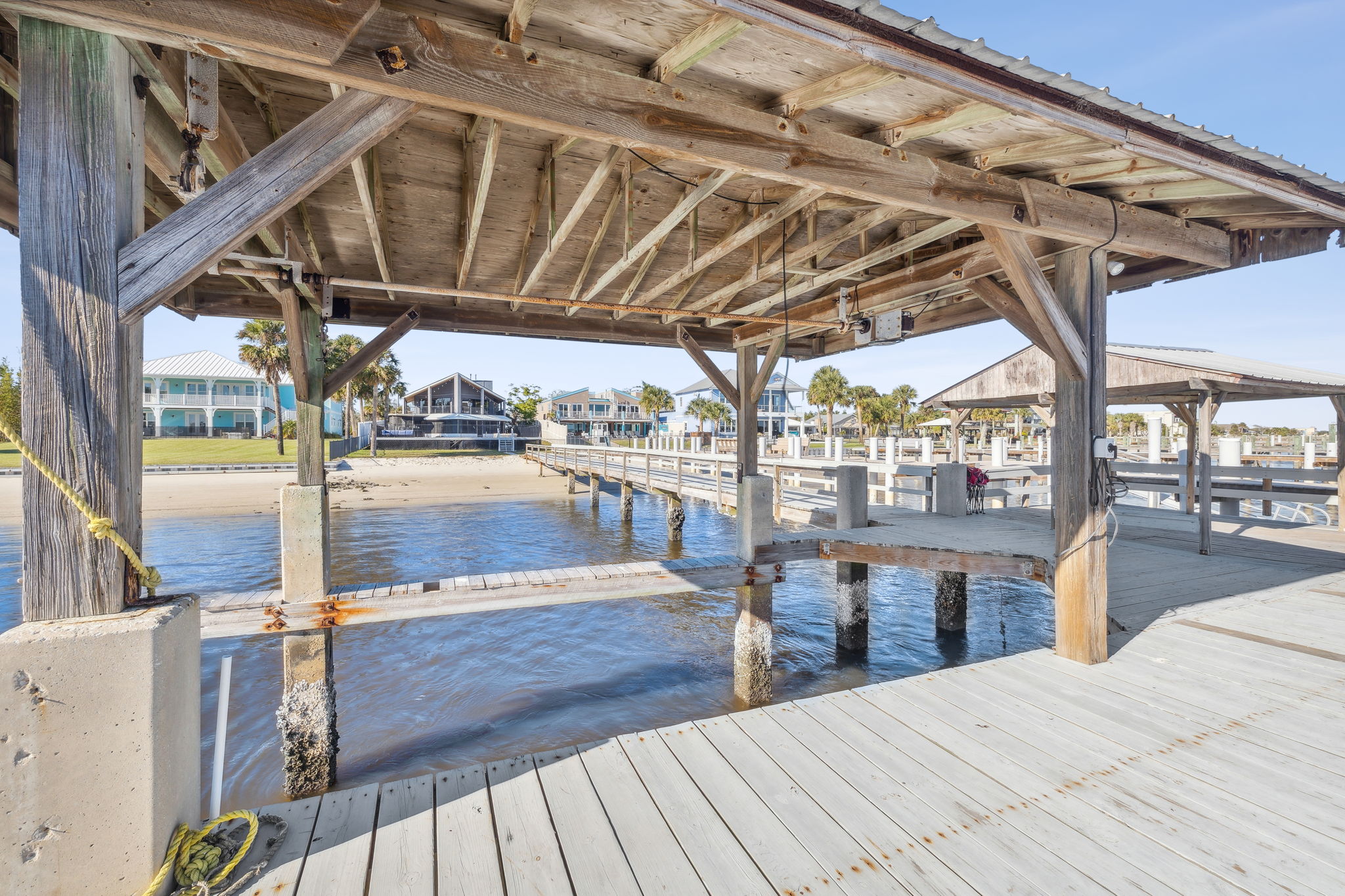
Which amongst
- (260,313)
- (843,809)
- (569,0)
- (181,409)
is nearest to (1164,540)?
(843,809)

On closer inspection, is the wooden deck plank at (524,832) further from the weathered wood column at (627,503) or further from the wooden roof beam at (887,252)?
the weathered wood column at (627,503)

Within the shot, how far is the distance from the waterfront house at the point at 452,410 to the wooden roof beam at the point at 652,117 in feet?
156

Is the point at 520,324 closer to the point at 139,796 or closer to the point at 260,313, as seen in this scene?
the point at 260,313

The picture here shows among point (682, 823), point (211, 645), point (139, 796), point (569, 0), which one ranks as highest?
point (569, 0)

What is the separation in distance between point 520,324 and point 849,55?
5.15 metres

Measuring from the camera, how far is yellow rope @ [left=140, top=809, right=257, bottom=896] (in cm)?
186

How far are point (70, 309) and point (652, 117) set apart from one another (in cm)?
223

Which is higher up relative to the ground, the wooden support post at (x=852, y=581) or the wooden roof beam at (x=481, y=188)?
the wooden roof beam at (x=481, y=188)

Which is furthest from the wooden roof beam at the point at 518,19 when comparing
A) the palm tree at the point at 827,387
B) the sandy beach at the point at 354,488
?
the palm tree at the point at 827,387

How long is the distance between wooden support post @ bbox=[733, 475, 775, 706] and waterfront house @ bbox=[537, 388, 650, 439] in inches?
1990

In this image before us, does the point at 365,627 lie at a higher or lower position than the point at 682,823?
lower

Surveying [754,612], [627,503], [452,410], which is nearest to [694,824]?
[754,612]

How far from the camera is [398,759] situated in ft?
18.0

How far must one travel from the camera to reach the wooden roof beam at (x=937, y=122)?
2686mm
